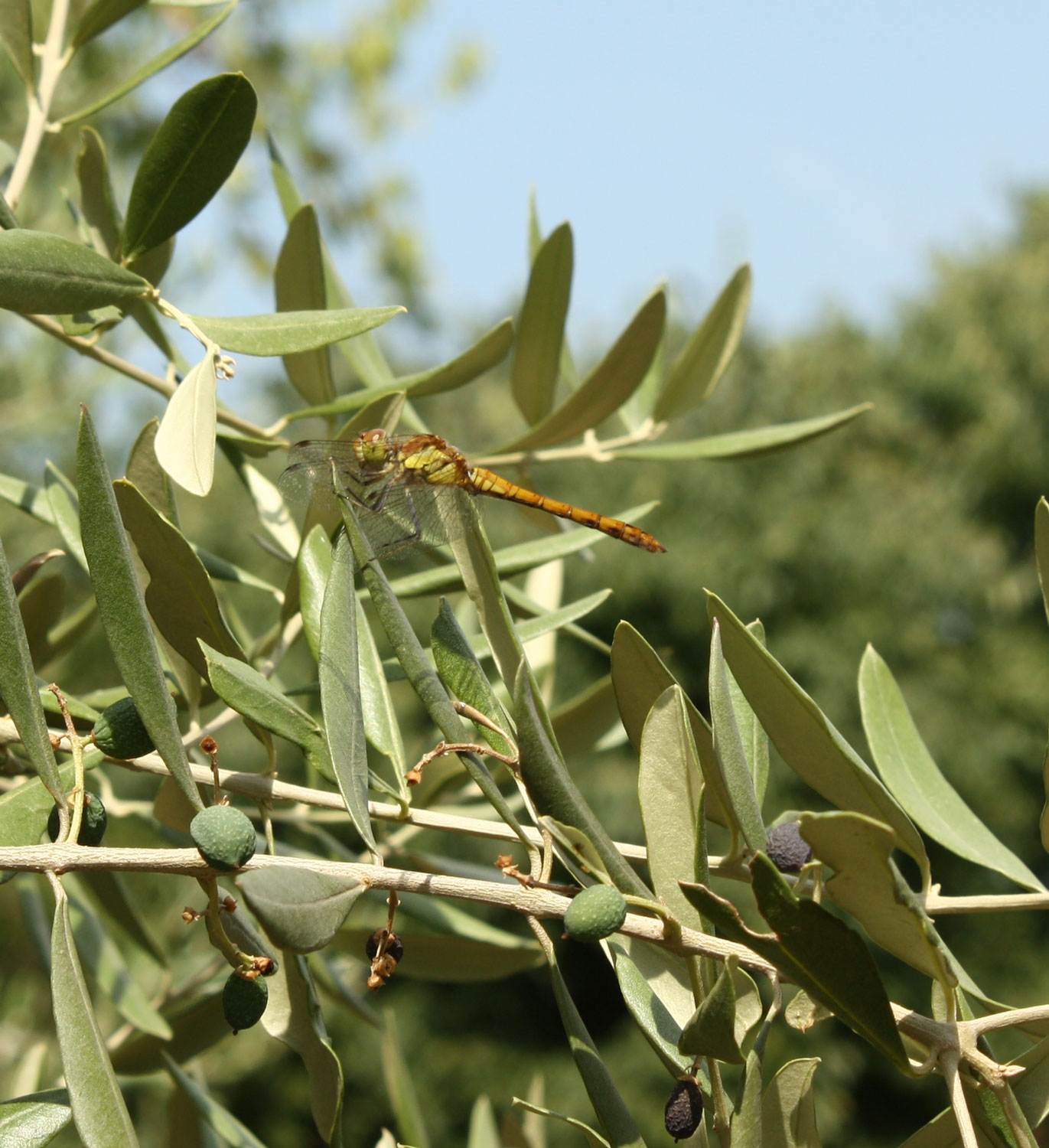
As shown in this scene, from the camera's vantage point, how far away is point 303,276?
0.99m

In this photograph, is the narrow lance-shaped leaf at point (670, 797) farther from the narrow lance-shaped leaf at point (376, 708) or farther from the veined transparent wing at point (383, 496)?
the veined transparent wing at point (383, 496)

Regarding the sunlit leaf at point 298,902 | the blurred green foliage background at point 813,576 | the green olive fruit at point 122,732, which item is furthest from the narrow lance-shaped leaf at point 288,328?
the blurred green foliage background at point 813,576

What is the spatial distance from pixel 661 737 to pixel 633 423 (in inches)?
31.6

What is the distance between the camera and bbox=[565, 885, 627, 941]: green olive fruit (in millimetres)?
550

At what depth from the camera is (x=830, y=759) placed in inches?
26.0

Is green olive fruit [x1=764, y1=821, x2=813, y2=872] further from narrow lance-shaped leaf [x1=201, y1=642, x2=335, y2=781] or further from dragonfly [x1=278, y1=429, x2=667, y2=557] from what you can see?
dragonfly [x1=278, y1=429, x2=667, y2=557]

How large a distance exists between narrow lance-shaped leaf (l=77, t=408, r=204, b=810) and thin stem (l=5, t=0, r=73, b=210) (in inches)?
18.2

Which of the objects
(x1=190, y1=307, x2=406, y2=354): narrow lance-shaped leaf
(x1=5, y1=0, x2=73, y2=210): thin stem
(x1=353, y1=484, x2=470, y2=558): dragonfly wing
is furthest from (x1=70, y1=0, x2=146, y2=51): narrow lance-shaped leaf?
(x1=353, y1=484, x2=470, y2=558): dragonfly wing

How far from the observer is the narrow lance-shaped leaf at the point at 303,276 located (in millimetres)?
972

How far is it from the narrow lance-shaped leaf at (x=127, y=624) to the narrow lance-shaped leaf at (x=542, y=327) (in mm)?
647

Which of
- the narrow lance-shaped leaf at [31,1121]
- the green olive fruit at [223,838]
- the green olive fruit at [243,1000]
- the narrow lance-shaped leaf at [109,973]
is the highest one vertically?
the green olive fruit at [223,838]

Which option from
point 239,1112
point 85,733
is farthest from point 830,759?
point 239,1112

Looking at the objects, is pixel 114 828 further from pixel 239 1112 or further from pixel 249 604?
pixel 239 1112

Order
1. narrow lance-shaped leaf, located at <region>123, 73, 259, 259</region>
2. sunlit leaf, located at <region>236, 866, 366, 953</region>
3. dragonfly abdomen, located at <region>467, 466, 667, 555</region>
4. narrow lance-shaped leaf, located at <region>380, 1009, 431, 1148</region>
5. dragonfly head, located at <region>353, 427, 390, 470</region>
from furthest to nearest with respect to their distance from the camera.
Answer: dragonfly abdomen, located at <region>467, 466, 667, 555</region>, narrow lance-shaped leaf, located at <region>380, 1009, 431, 1148</region>, dragonfly head, located at <region>353, 427, 390, 470</region>, narrow lance-shaped leaf, located at <region>123, 73, 259, 259</region>, sunlit leaf, located at <region>236, 866, 366, 953</region>
